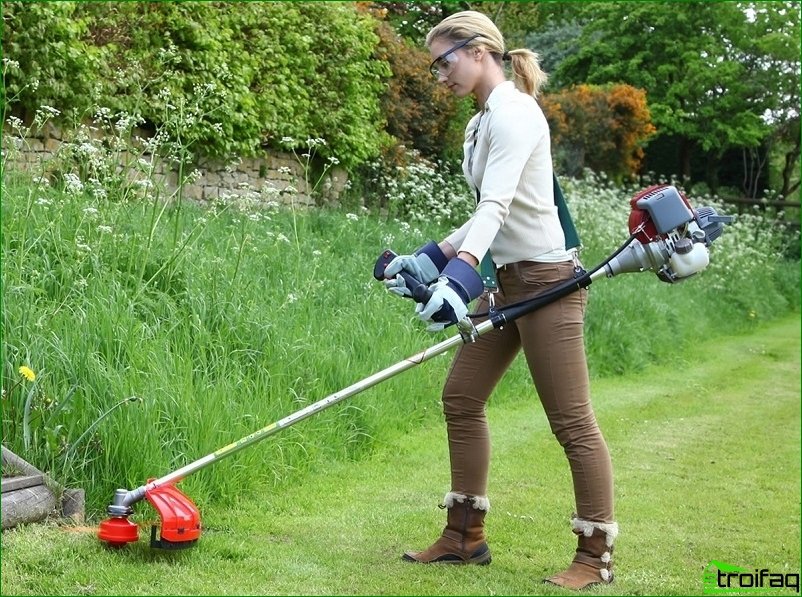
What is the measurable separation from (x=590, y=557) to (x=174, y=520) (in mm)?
1392

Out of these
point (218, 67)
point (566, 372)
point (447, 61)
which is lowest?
point (566, 372)

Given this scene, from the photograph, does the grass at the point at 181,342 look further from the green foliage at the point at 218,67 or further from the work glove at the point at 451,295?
the work glove at the point at 451,295

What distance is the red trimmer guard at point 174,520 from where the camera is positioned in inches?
142

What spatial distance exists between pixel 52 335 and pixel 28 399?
54 centimetres

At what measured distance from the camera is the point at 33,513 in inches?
154

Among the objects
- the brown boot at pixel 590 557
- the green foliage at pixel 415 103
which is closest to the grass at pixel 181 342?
the brown boot at pixel 590 557

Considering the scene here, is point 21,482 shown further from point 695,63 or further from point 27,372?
point 695,63

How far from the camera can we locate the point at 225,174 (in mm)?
9719

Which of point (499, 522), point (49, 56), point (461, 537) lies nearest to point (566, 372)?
point (461, 537)

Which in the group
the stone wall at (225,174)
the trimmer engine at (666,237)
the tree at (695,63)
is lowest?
the trimmer engine at (666,237)

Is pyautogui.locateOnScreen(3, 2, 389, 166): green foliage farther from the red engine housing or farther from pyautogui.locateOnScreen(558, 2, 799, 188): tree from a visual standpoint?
pyautogui.locateOnScreen(558, 2, 799, 188): tree

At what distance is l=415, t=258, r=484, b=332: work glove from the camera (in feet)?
10.7

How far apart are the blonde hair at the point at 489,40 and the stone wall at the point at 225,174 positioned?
114 inches

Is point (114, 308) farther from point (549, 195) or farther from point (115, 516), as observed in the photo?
point (549, 195)
